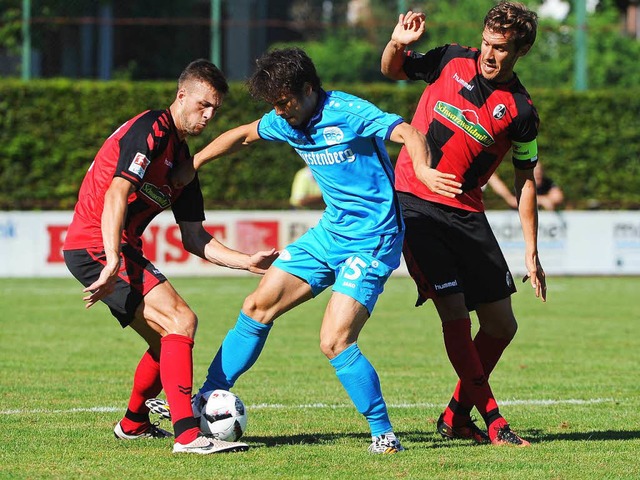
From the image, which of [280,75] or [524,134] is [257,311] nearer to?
[280,75]

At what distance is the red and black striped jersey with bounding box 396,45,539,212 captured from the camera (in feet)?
21.3

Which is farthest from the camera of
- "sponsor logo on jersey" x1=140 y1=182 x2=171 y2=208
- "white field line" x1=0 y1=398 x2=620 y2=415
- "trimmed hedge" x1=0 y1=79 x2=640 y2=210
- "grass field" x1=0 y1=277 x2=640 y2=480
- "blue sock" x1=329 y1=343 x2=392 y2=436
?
"trimmed hedge" x1=0 y1=79 x2=640 y2=210

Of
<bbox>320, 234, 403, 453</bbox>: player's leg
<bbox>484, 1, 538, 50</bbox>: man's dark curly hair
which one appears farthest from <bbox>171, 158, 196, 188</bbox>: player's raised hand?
<bbox>484, 1, 538, 50</bbox>: man's dark curly hair

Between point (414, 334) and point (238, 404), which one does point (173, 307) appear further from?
point (414, 334)

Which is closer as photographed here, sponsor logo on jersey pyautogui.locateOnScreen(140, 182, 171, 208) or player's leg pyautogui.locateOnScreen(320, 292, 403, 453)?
player's leg pyautogui.locateOnScreen(320, 292, 403, 453)

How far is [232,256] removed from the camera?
21.6 ft

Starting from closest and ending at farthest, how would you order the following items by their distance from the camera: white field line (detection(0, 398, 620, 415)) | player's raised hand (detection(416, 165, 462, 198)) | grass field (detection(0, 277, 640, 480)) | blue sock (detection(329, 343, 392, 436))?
1. player's raised hand (detection(416, 165, 462, 198))
2. grass field (detection(0, 277, 640, 480))
3. blue sock (detection(329, 343, 392, 436))
4. white field line (detection(0, 398, 620, 415))

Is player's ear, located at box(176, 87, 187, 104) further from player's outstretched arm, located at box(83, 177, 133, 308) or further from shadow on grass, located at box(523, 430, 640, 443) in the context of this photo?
shadow on grass, located at box(523, 430, 640, 443)

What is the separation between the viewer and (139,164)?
6.00 meters

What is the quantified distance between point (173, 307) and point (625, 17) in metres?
43.3

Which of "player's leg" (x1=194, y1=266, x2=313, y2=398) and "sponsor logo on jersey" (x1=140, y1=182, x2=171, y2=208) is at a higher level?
"sponsor logo on jersey" (x1=140, y1=182, x2=171, y2=208)

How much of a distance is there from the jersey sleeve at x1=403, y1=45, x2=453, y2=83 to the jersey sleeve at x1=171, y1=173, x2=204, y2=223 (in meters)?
1.42

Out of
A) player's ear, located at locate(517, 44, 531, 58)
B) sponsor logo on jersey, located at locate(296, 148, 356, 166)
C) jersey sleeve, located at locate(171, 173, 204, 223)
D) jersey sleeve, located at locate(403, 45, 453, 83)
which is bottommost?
jersey sleeve, located at locate(171, 173, 204, 223)

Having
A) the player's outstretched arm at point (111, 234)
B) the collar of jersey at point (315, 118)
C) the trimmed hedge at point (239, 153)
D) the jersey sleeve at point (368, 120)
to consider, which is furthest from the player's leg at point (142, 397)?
the trimmed hedge at point (239, 153)
